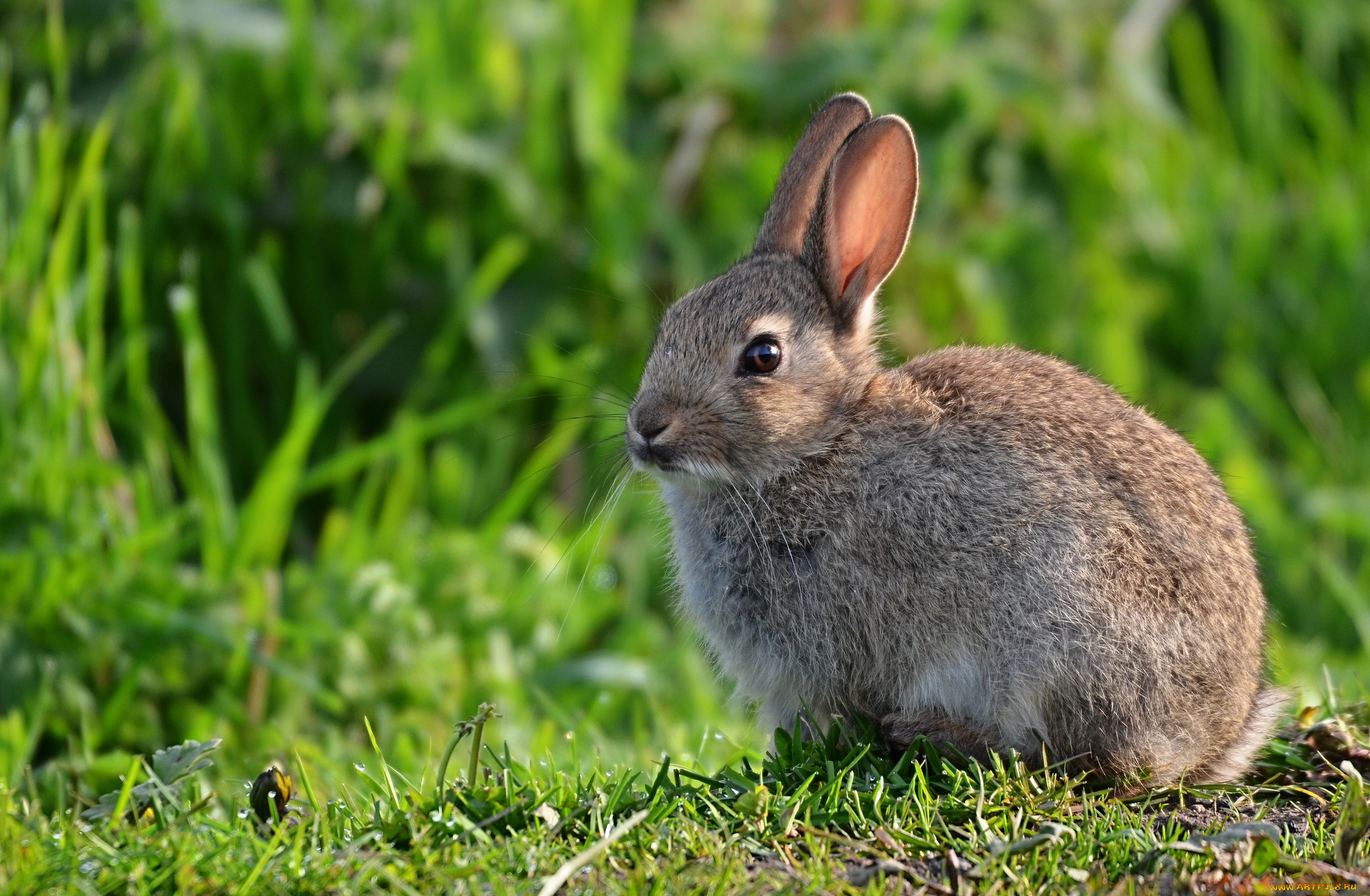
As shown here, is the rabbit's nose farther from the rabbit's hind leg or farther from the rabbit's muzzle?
the rabbit's hind leg

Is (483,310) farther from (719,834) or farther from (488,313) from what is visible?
(719,834)

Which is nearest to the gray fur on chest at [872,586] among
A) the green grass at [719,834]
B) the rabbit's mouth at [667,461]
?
the rabbit's mouth at [667,461]

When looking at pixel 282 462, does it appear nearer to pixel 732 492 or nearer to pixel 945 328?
pixel 732 492

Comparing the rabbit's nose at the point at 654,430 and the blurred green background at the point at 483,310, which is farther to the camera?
the blurred green background at the point at 483,310

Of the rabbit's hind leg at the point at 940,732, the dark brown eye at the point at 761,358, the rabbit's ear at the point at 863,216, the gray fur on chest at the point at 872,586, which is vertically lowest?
the rabbit's hind leg at the point at 940,732

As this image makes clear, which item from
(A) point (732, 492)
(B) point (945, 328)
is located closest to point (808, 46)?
(B) point (945, 328)

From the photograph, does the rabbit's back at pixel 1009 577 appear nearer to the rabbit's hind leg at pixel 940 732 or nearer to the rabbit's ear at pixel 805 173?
the rabbit's hind leg at pixel 940 732

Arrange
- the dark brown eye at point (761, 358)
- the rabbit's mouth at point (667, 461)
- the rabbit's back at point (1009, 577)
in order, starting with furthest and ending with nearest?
the dark brown eye at point (761, 358) → the rabbit's mouth at point (667, 461) → the rabbit's back at point (1009, 577)
